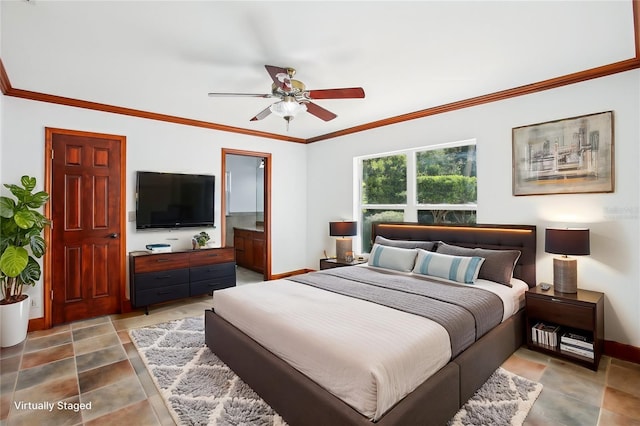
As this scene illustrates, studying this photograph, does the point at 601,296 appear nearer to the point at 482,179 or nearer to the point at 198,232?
the point at 482,179

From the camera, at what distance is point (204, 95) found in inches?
143

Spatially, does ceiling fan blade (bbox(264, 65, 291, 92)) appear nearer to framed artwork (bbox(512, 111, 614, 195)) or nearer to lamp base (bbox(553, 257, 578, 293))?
framed artwork (bbox(512, 111, 614, 195))

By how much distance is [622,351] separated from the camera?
9.21 ft

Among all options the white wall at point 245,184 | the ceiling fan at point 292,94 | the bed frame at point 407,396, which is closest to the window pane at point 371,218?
the bed frame at point 407,396

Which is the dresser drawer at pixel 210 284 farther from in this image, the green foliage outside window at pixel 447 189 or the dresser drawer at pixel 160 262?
the green foliage outside window at pixel 447 189

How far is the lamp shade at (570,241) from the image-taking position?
276 centimetres

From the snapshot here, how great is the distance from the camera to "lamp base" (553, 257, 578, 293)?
2889 millimetres

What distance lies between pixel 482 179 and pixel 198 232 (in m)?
3.92

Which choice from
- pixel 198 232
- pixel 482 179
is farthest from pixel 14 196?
pixel 482 179

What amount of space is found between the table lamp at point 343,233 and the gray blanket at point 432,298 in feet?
4.28

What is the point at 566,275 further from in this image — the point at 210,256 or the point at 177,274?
the point at 177,274

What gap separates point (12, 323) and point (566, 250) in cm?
518

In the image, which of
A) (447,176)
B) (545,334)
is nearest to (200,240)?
(447,176)

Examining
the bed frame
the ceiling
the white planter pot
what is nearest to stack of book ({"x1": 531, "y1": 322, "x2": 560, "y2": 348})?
the bed frame
